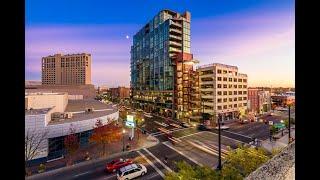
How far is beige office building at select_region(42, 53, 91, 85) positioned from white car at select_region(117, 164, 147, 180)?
97841mm

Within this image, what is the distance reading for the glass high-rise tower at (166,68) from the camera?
53250 millimetres

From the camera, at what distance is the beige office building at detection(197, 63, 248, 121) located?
4650 cm

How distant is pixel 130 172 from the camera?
64.1 ft

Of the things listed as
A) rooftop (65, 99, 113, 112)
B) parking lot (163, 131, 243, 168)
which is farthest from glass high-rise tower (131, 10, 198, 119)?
parking lot (163, 131, 243, 168)

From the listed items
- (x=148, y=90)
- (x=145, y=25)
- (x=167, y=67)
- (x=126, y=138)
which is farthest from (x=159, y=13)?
(x=126, y=138)

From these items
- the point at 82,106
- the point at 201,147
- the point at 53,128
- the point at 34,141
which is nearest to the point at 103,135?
the point at 53,128

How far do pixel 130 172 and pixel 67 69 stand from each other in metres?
104

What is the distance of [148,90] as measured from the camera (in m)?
72.2

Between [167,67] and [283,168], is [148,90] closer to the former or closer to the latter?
[167,67]

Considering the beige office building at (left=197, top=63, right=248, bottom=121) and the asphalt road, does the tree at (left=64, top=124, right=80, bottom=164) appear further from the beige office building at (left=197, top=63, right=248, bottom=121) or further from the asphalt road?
the beige office building at (left=197, top=63, right=248, bottom=121)

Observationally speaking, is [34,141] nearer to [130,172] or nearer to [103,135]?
[103,135]

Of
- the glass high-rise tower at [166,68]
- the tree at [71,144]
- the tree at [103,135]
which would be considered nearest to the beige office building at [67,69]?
the glass high-rise tower at [166,68]

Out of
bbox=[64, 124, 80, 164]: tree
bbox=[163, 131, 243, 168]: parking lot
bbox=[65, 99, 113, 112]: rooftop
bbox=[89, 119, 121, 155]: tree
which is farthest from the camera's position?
bbox=[65, 99, 113, 112]: rooftop
